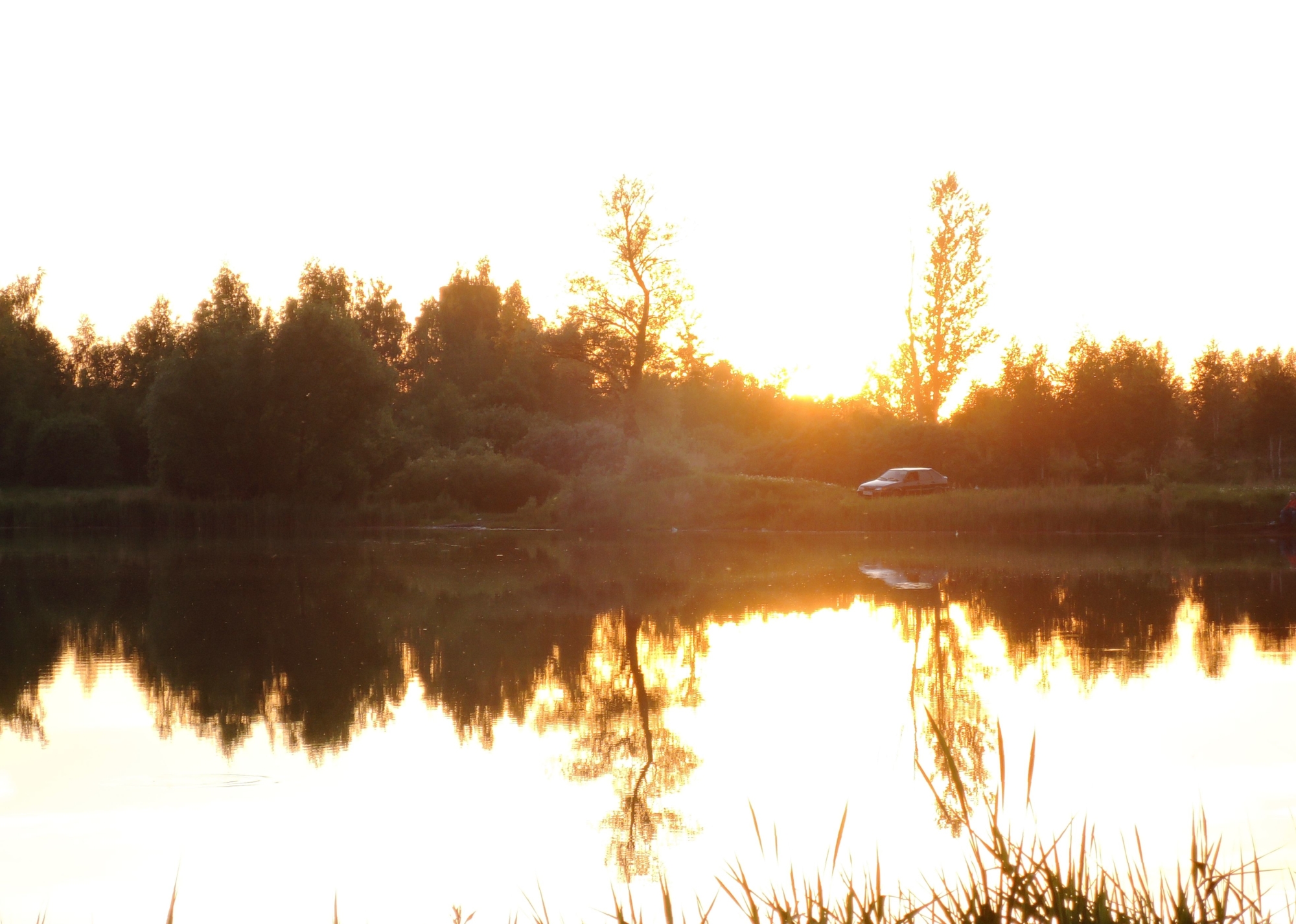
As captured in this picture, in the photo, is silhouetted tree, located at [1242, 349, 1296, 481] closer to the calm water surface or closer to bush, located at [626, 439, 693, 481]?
bush, located at [626, 439, 693, 481]

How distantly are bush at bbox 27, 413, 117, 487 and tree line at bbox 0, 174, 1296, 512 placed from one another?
0.08 m

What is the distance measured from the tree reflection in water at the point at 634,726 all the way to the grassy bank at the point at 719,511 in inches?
845

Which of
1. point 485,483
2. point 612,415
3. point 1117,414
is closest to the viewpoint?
point 485,483

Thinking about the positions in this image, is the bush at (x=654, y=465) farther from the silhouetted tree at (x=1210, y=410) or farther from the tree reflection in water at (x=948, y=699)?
the tree reflection in water at (x=948, y=699)

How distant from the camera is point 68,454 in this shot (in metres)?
52.8

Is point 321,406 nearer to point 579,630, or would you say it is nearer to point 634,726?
point 579,630

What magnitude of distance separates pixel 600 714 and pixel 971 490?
91.1ft

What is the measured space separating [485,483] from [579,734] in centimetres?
3461

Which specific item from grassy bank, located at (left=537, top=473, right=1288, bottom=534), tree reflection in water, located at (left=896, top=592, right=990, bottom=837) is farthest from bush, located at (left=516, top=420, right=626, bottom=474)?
tree reflection in water, located at (left=896, top=592, right=990, bottom=837)

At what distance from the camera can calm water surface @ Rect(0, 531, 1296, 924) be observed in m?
6.26

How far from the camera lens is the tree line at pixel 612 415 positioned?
44469 mm

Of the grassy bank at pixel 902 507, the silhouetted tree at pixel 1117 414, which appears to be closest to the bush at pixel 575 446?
the grassy bank at pixel 902 507

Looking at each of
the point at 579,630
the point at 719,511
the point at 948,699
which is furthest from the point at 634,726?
the point at 719,511

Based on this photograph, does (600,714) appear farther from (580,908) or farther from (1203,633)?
(1203,633)
